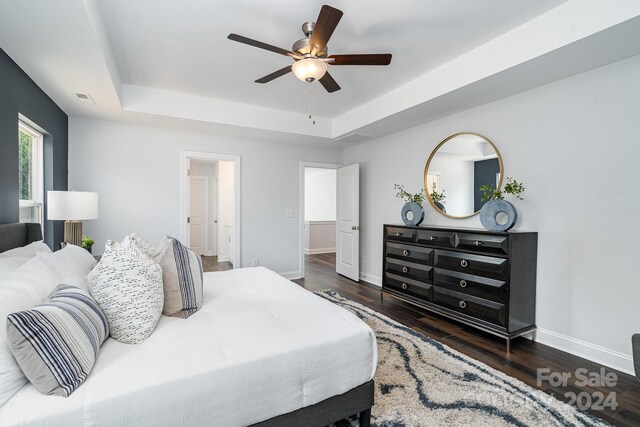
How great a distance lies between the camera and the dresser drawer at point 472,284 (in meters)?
2.60

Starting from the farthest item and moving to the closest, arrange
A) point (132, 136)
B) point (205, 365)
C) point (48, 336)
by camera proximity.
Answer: point (132, 136)
point (205, 365)
point (48, 336)

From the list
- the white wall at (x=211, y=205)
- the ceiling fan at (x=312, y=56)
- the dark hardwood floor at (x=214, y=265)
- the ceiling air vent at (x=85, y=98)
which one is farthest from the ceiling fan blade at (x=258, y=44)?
the white wall at (x=211, y=205)

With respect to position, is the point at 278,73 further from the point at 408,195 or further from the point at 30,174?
the point at 30,174

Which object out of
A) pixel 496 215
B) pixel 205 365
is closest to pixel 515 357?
pixel 496 215

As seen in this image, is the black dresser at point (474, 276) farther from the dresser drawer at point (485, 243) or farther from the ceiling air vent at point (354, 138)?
the ceiling air vent at point (354, 138)

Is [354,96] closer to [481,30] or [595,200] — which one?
[481,30]

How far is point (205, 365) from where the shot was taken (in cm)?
119

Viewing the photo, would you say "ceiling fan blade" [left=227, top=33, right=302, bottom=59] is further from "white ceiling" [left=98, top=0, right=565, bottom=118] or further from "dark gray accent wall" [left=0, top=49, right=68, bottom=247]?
"dark gray accent wall" [left=0, top=49, right=68, bottom=247]

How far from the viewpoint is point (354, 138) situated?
471 cm

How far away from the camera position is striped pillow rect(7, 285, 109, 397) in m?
0.97

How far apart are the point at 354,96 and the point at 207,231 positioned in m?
5.08

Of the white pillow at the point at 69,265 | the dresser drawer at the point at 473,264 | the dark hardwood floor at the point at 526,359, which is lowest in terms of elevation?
the dark hardwood floor at the point at 526,359

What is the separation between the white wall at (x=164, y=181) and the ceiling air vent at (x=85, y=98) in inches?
28.6

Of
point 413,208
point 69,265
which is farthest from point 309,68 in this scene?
point 413,208
